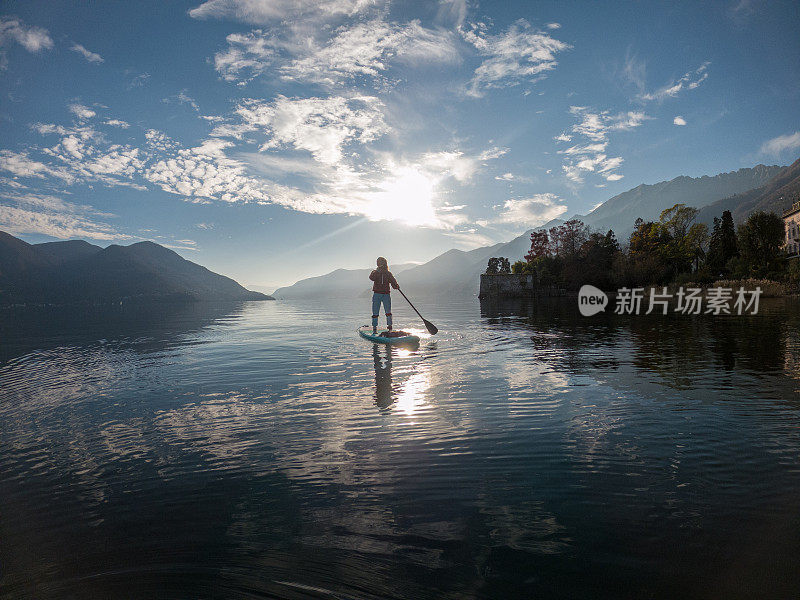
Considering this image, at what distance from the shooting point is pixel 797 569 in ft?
11.0

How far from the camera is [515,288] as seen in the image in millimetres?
98438

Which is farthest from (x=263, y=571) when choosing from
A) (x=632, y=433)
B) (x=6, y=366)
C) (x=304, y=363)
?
(x=6, y=366)

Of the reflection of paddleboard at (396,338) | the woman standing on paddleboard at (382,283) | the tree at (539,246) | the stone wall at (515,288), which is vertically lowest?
the reflection of paddleboard at (396,338)

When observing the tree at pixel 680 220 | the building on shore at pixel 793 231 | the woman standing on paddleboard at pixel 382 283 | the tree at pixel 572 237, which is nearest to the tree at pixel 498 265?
the tree at pixel 572 237

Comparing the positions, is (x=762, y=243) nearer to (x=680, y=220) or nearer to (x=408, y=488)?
(x=680, y=220)

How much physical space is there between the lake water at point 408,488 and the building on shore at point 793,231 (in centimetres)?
10192

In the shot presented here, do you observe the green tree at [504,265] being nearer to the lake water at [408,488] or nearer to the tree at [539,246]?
the tree at [539,246]

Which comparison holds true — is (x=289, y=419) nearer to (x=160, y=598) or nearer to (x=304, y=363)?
(x=160, y=598)

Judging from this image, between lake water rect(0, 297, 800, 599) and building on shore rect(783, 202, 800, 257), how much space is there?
102m

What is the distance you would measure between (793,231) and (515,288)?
5926 centimetres

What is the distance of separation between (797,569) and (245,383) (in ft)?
37.2

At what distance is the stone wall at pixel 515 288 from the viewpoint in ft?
314

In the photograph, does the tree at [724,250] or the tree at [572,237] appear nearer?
the tree at [724,250]

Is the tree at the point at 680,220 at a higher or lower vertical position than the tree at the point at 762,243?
higher
